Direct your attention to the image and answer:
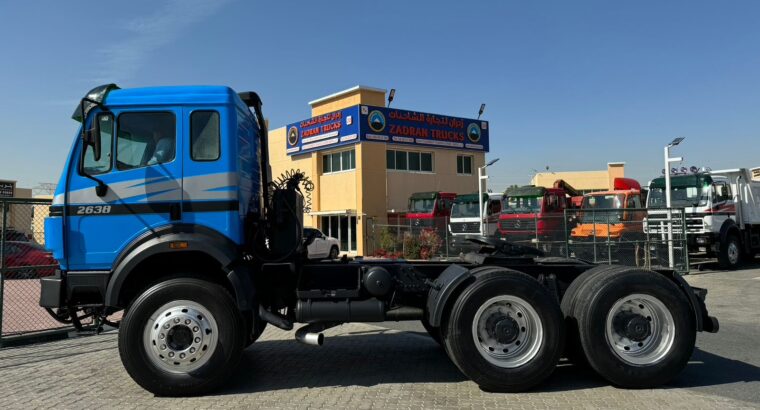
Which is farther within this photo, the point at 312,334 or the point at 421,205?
the point at 421,205

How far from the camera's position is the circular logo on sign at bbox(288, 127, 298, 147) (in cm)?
3283

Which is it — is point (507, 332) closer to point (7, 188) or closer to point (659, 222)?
point (659, 222)

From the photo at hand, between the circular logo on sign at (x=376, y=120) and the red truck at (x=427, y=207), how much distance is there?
4.60 metres

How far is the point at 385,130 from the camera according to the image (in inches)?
1160

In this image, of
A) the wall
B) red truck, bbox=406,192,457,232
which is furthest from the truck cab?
the wall

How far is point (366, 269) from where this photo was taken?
5.71 meters

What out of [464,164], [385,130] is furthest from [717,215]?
[464,164]

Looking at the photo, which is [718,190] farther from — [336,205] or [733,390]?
[336,205]

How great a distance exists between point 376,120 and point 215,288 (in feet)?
80.9

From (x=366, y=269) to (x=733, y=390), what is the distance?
12.6 feet

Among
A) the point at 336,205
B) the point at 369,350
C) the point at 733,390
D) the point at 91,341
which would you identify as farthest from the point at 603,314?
the point at 336,205

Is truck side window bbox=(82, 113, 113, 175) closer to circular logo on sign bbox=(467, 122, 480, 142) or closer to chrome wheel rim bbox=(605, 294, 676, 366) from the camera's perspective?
chrome wheel rim bbox=(605, 294, 676, 366)

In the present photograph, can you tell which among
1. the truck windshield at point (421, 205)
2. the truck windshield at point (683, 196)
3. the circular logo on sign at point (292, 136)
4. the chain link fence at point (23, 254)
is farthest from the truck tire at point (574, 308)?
the circular logo on sign at point (292, 136)

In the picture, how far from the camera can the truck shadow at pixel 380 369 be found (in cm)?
546
